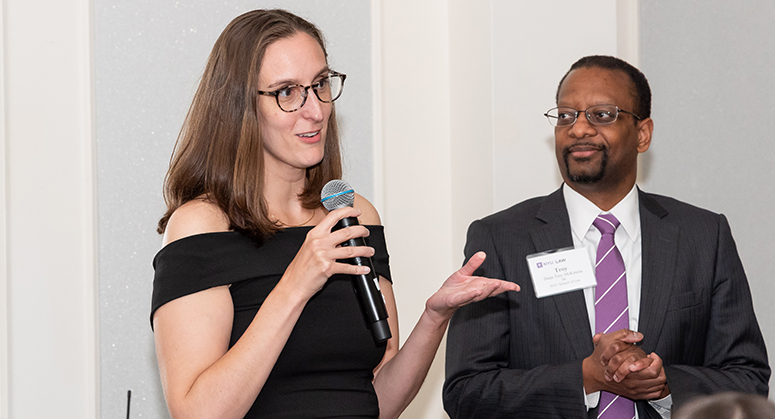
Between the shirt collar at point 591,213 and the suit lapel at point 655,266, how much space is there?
0.08 ft

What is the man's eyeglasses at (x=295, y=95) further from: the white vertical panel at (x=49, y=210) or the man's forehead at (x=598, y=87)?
the white vertical panel at (x=49, y=210)

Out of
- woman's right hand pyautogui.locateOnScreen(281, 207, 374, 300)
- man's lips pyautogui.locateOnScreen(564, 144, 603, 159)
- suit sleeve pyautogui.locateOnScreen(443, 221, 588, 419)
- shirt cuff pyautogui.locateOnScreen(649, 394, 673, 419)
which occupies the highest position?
man's lips pyautogui.locateOnScreen(564, 144, 603, 159)

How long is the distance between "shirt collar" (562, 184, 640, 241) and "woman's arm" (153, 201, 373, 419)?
0.87m

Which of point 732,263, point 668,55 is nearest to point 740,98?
point 668,55

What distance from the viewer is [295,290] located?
4.99 feet

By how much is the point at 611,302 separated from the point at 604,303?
0.7 inches

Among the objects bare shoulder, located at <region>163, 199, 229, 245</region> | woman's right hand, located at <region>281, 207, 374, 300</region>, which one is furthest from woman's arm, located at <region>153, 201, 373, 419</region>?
bare shoulder, located at <region>163, 199, 229, 245</region>

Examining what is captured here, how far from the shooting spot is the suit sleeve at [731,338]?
1917 mm

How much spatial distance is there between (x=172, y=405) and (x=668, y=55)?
2.54 meters

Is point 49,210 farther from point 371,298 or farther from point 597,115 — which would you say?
point 597,115

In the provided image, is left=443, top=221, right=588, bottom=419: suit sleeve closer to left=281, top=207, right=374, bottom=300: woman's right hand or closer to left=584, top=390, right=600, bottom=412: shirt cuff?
left=584, top=390, right=600, bottom=412: shirt cuff

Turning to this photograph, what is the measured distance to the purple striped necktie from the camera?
76.8 inches

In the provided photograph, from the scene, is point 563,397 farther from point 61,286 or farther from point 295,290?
point 61,286

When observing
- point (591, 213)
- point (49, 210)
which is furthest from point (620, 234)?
point (49, 210)
